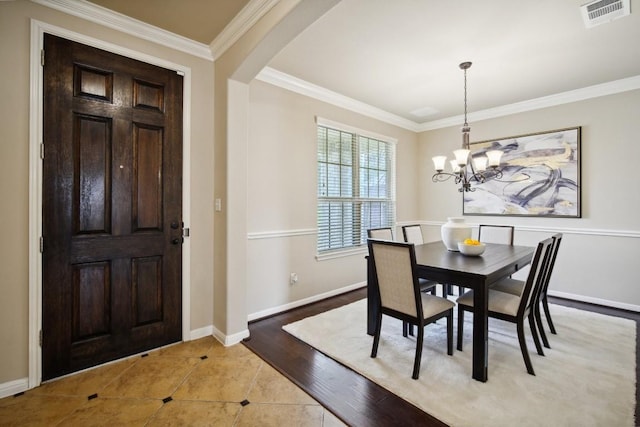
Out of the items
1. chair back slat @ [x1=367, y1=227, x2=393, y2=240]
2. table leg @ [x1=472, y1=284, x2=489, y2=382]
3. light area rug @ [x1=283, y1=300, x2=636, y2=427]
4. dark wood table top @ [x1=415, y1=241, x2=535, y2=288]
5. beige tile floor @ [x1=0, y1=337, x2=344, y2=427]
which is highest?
chair back slat @ [x1=367, y1=227, x2=393, y2=240]

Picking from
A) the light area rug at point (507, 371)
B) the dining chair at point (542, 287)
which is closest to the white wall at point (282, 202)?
the light area rug at point (507, 371)

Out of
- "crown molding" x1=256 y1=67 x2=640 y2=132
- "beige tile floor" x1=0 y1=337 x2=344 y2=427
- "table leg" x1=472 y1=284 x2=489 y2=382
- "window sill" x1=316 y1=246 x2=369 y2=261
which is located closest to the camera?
"beige tile floor" x1=0 y1=337 x2=344 y2=427

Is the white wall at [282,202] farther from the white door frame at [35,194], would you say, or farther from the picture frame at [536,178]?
the picture frame at [536,178]

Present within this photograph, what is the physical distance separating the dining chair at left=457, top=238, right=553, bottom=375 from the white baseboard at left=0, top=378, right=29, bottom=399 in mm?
3200

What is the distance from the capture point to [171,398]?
1907mm

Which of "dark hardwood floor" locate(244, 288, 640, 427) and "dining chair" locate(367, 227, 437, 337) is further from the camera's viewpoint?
"dining chair" locate(367, 227, 437, 337)

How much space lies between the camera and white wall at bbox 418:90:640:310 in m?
3.47

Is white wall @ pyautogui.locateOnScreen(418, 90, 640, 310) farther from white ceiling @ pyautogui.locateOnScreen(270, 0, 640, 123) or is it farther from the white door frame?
the white door frame

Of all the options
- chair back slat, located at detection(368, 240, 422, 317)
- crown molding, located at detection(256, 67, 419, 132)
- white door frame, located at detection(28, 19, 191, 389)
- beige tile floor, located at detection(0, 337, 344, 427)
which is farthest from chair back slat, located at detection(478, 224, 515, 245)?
white door frame, located at detection(28, 19, 191, 389)

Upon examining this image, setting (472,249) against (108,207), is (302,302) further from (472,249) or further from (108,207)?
(108,207)

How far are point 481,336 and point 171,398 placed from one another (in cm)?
214

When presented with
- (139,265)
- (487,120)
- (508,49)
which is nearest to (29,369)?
(139,265)

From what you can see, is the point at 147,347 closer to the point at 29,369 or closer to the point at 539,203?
the point at 29,369

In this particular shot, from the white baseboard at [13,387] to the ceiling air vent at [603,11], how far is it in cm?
475
